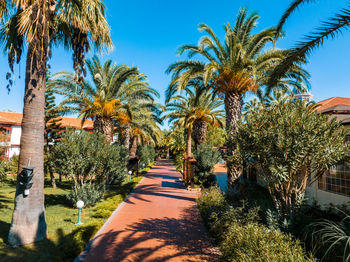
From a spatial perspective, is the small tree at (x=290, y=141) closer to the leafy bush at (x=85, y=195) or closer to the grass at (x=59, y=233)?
the grass at (x=59, y=233)

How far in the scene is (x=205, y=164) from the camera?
53.3ft

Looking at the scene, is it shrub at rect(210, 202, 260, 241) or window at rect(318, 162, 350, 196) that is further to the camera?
window at rect(318, 162, 350, 196)

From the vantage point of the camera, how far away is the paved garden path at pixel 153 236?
5527 mm

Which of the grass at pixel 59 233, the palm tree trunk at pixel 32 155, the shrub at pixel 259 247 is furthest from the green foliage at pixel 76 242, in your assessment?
the shrub at pixel 259 247

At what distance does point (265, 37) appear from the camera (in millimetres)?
9992

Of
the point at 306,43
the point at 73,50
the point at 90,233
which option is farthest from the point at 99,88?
the point at 306,43

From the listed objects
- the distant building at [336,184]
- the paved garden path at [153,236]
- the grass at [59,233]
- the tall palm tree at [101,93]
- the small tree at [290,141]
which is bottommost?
the paved garden path at [153,236]

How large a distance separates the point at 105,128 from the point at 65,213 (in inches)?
254

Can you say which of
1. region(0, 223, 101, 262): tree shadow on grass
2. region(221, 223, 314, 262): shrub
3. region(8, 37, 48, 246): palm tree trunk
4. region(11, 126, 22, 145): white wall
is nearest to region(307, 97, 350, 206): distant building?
region(221, 223, 314, 262): shrub

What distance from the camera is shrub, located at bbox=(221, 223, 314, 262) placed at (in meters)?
3.98

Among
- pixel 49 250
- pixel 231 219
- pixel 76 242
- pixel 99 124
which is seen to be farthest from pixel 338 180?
pixel 99 124

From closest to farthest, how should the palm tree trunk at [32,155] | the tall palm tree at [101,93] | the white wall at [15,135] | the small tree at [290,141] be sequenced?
the small tree at [290,141] → the palm tree trunk at [32,155] → the tall palm tree at [101,93] → the white wall at [15,135]

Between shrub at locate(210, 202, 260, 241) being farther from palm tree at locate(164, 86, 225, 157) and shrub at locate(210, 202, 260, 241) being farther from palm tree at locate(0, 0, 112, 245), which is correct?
palm tree at locate(164, 86, 225, 157)

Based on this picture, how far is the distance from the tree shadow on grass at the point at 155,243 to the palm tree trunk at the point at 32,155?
1.87 m
